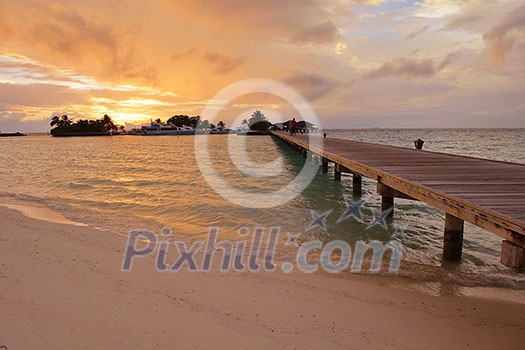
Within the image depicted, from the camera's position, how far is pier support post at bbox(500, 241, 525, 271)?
3634 mm

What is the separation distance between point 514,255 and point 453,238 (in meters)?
2.93

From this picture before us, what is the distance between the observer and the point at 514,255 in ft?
12.1

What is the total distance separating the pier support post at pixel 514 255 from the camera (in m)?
3.63

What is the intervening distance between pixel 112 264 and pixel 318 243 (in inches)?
170

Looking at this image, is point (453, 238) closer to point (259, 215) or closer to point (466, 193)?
point (466, 193)

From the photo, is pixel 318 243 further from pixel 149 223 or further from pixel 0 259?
pixel 0 259

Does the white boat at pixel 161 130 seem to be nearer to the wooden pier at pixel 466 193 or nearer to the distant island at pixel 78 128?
the distant island at pixel 78 128

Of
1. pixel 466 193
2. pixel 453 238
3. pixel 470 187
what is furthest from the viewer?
pixel 453 238

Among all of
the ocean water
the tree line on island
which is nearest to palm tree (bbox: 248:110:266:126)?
the tree line on island

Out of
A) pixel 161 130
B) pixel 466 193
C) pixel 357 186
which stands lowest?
pixel 357 186

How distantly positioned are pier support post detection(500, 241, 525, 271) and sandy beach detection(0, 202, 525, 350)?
0.89m

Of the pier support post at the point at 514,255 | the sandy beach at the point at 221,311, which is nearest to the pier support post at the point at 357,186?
the sandy beach at the point at 221,311

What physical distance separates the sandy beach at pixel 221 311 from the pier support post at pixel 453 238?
5.66 ft

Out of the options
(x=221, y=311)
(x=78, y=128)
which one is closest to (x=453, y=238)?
(x=221, y=311)
